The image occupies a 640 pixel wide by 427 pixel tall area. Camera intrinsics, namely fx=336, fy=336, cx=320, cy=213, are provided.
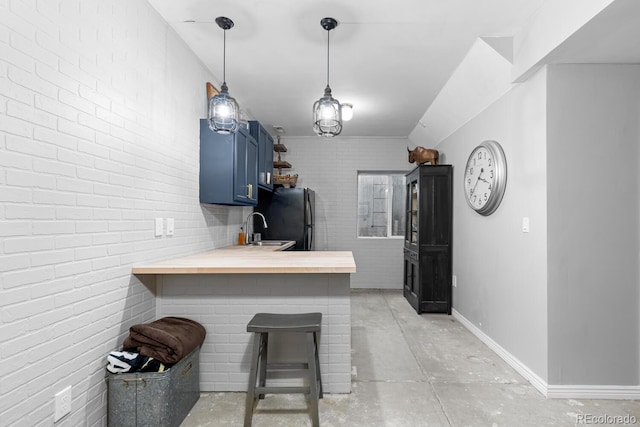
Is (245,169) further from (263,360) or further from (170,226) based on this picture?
(263,360)

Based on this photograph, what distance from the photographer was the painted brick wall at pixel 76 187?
49.8 inches

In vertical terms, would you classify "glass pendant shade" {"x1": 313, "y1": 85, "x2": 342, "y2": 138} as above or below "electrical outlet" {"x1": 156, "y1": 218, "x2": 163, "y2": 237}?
above

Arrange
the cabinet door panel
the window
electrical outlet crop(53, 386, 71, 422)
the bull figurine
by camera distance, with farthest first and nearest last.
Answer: the window < the bull figurine < the cabinet door panel < electrical outlet crop(53, 386, 71, 422)

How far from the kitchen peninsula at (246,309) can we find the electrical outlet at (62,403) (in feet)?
2.43

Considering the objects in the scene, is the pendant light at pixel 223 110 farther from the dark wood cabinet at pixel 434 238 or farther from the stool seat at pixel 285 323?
the dark wood cabinet at pixel 434 238

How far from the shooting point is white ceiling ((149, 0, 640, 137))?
2.18 m

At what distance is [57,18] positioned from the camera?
144 cm

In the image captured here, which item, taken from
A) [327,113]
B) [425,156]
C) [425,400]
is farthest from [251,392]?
[425,156]

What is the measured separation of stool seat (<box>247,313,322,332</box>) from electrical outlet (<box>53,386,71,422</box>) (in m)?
0.84

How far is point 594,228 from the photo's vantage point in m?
2.24

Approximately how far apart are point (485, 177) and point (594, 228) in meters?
1.05

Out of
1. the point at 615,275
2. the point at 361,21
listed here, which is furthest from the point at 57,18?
the point at 615,275

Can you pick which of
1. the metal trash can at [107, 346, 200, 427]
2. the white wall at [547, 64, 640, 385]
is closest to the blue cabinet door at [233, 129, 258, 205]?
the metal trash can at [107, 346, 200, 427]

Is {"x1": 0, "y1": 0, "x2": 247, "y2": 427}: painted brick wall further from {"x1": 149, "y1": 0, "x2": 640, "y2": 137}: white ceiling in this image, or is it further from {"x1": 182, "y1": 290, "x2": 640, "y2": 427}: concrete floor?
{"x1": 182, "y1": 290, "x2": 640, "y2": 427}: concrete floor
